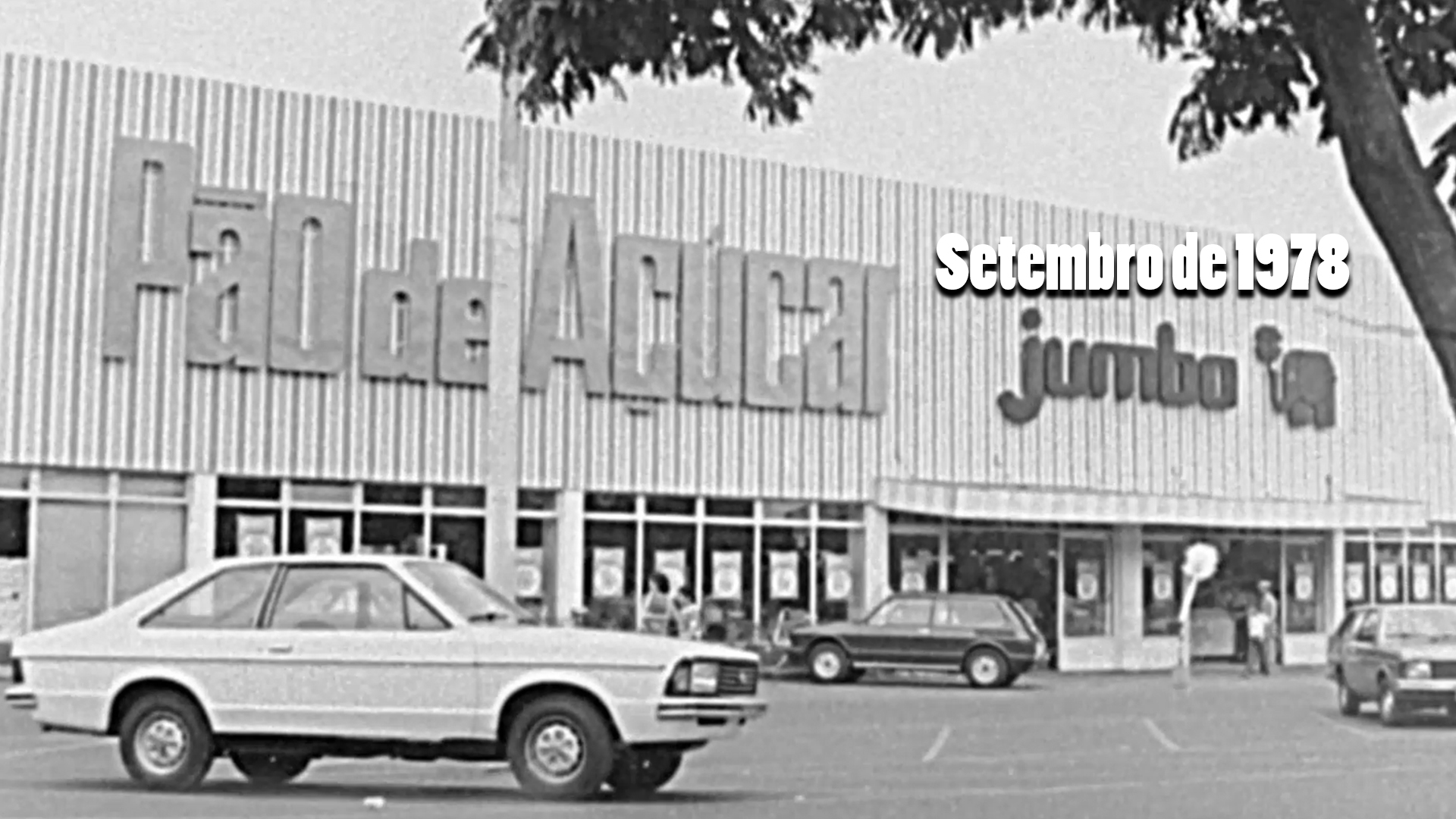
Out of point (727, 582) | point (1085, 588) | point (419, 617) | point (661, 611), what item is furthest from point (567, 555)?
point (419, 617)

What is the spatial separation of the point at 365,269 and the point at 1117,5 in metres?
24.3

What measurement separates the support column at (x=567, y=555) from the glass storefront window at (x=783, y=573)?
3550 millimetres

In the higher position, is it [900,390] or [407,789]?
[900,390]

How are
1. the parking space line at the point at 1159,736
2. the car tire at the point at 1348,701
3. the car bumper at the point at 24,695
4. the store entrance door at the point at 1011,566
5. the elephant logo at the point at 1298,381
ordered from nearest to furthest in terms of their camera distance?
the car bumper at the point at 24,695 → the parking space line at the point at 1159,736 → the car tire at the point at 1348,701 → the store entrance door at the point at 1011,566 → the elephant logo at the point at 1298,381


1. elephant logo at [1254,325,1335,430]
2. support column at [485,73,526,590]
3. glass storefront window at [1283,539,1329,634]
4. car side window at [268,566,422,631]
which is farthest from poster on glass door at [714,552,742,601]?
car side window at [268,566,422,631]

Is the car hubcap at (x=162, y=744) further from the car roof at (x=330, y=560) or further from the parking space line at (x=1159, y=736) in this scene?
the parking space line at (x=1159, y=736)

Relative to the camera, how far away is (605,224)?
34562 mm

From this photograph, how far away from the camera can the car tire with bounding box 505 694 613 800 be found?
14859 millimetres

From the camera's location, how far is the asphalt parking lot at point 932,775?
582 inches

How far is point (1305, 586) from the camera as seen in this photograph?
44.1 meters

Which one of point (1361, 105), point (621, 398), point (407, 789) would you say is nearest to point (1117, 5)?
point (1361, 105)

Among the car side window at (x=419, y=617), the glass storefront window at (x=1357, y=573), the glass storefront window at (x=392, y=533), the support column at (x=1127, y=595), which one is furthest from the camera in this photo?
the glass storefront window at (x=1357, y=573)

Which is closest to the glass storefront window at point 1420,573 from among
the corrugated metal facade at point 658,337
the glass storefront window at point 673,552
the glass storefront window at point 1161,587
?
the corrugated metal facade at point 658,337

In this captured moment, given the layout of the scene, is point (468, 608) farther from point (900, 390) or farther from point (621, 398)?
point (900, 390)
